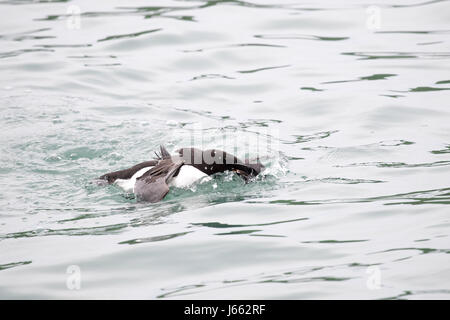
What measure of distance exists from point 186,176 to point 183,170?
0.21 feet

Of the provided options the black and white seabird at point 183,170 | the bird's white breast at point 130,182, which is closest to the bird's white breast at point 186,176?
the black and white seabird at point 183,170

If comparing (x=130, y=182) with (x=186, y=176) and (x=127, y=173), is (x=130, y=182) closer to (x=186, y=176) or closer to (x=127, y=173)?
(x=127, y=173)

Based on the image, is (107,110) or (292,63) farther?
(292,63)

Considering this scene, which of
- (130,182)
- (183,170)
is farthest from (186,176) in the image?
(130,182)

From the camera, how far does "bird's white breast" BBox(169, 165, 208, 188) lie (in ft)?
22.7

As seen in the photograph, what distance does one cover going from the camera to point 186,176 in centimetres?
694

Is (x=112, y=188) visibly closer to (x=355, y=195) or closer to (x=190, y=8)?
(x=355, y=195)

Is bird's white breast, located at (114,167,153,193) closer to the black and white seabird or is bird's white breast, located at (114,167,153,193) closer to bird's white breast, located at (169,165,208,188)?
the black and white seabird

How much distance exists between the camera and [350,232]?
6.05m

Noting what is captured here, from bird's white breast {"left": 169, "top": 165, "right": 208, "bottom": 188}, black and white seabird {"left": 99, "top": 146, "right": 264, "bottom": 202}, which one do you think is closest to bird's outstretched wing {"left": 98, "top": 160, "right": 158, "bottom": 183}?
black and white seabird {"left": 99, "top": 146, "right": 264, "bottom": 202}

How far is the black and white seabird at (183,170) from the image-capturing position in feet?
22.2
